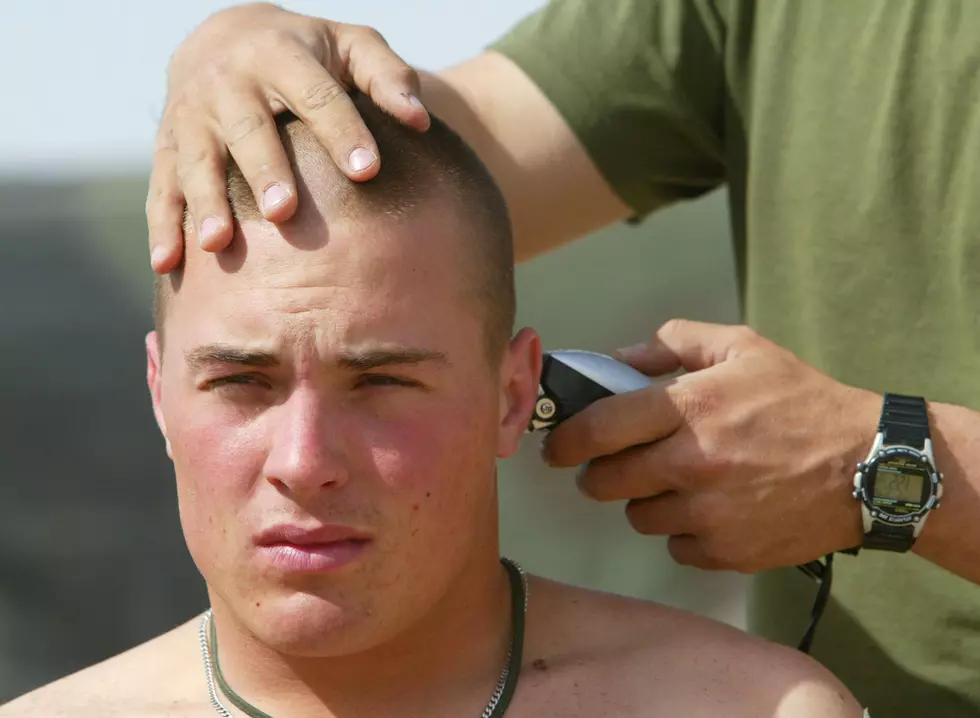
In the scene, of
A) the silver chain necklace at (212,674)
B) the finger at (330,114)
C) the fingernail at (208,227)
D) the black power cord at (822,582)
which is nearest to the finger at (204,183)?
the fingernail at (208,227)

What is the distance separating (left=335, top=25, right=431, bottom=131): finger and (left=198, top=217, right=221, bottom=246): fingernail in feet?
1.05

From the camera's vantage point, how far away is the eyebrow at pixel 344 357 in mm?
1630

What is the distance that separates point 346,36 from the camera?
1926mm

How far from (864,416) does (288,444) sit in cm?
97

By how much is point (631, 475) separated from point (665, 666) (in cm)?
31

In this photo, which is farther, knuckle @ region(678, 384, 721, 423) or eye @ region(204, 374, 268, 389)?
knuckle @ region(678, 384, 721, 423)

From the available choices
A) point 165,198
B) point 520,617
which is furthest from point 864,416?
point 165,198

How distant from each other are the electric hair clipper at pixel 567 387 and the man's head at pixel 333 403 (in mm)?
180

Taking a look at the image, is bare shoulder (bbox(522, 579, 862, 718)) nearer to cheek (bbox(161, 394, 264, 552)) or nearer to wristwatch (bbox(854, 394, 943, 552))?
wristwatch (bbox(854, 394, 943, 552))

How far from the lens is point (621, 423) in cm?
191

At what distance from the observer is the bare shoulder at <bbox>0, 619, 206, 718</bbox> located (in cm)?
193

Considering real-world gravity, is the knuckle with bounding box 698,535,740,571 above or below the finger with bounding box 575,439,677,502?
below

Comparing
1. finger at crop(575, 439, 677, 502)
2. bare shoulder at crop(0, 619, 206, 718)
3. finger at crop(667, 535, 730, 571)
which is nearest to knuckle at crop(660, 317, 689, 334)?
finger at crop(575, 439, 677, 502)

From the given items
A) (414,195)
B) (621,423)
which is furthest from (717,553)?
(414,195)
